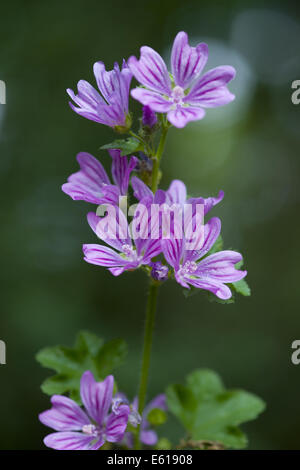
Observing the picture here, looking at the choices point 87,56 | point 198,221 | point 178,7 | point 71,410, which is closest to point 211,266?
point 198,221

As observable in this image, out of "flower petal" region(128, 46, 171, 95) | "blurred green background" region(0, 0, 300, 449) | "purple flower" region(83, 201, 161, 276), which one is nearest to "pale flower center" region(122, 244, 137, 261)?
"purple flower" region(83, 201, 161, 276)

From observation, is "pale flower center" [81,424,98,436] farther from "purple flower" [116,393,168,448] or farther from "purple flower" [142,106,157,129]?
"purple flower" [142,106,157,129]

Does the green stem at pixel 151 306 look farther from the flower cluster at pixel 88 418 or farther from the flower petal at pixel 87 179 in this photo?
the flower petal at pixel 87 179

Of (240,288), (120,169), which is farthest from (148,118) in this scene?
(240,288)

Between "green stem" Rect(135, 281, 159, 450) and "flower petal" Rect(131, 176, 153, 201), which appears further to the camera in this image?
"green stem" Rect(135, 281, 159, 450)

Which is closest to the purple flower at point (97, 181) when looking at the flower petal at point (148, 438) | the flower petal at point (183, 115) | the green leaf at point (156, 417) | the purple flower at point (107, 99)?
the purple flower at point (107, 99)

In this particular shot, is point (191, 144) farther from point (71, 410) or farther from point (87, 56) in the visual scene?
point (71, 410)
